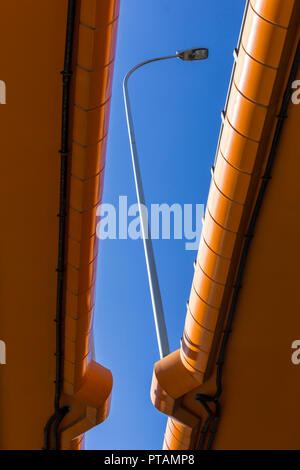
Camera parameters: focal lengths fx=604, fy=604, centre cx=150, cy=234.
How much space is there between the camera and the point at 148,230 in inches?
461

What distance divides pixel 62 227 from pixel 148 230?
374 centimetres

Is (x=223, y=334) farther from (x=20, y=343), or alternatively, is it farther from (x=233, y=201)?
(x=20, y=343)

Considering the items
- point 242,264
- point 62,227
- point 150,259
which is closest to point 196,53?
point 150,259

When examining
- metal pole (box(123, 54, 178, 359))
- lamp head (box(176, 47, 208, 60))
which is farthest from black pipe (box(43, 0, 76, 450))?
lamp head (box(176, 47, 208, 60))

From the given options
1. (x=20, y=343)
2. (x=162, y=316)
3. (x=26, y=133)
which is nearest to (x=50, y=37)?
(x=26, y=133)

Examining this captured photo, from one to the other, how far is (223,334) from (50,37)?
496cm

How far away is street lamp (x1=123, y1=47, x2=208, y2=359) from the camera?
10.5 meters

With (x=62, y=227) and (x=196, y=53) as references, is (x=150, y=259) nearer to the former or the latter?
(x=62, y=227)

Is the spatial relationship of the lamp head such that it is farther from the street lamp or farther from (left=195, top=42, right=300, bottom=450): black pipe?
(left=195, top=42, right=300, bottom=450): black pipe

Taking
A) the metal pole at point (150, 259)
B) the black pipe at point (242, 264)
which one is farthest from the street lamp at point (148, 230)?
the black pipe at point (242, 264)

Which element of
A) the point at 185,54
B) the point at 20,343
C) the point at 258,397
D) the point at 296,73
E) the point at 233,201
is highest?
the point at 185,54

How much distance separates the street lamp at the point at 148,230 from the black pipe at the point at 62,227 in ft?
6.07

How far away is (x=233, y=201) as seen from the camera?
775cm

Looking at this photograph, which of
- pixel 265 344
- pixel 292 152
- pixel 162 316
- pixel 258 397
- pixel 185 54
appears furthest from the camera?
pixel 185 54
